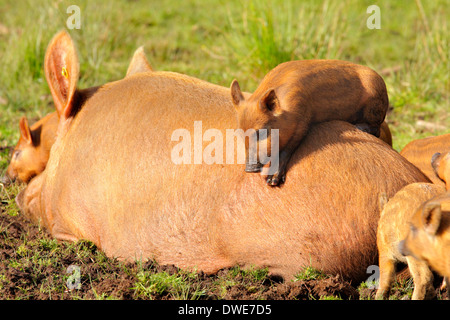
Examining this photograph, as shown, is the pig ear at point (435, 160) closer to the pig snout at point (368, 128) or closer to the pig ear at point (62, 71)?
the pig snout at point (368, 128)

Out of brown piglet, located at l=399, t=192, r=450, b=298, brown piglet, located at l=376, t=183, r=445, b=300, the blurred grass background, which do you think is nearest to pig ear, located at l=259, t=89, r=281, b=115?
brown piglet, located at l=376, t=183, r=445, b=300

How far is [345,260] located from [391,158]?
1.74 feet

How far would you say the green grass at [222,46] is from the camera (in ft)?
18.9

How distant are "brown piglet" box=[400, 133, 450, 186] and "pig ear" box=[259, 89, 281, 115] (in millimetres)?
998

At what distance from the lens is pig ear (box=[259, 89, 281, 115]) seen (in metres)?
2.74

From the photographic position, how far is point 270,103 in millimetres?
2779

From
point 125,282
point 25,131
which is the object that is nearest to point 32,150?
point 25,131

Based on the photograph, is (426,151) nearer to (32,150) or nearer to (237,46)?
(32,150)

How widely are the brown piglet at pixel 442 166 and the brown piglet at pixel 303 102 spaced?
0.36m

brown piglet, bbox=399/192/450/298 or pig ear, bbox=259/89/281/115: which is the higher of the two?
pig ear, bbox=259/89/281/115

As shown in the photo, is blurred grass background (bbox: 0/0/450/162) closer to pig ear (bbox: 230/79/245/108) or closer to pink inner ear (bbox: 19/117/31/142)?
pink inner ear (bbox: 19/117/31/142)

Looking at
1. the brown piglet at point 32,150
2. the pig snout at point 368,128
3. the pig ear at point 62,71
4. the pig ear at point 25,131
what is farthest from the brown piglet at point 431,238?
the pig ear at point 25,131

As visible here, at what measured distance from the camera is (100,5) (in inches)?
300
